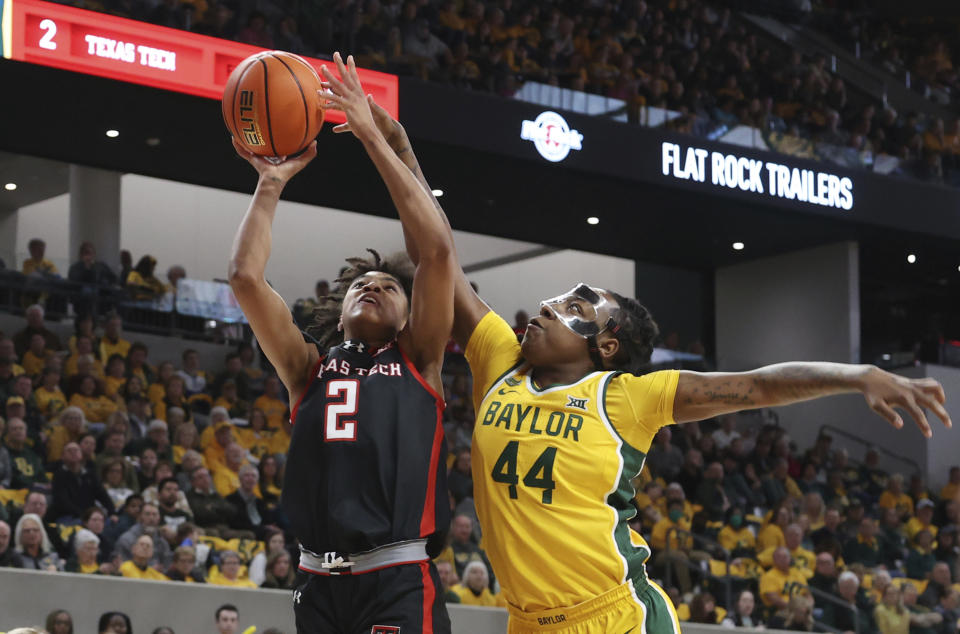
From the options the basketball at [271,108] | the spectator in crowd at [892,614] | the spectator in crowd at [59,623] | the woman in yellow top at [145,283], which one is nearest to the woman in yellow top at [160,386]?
the woman in yellow top at [145,283]

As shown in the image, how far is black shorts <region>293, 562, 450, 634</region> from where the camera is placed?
12.4ft

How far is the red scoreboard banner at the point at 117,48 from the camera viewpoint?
11430 millimetres

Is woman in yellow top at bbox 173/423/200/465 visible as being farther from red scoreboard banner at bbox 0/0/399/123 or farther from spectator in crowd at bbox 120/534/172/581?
red scoreboard banner at bbox 0/0/399/123

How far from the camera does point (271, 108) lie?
166 inches

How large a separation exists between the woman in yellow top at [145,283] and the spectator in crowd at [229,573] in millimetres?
5509

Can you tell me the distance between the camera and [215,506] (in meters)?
10.4

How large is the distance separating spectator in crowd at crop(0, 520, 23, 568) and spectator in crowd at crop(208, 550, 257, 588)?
1.42m

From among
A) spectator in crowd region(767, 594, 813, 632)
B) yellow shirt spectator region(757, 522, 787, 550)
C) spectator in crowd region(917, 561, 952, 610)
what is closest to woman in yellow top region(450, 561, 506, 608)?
spectator in crowd region(767, 594, 813, 632)

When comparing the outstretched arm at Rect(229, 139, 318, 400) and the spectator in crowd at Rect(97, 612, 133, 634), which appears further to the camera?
the spectator in crowd at Rect(97, 612, 133, 634)

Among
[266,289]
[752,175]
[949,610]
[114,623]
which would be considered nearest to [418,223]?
[266,289]

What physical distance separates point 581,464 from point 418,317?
0.72 meters

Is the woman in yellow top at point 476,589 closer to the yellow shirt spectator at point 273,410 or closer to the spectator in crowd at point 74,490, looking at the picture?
the spectator in crowd at point 74,490

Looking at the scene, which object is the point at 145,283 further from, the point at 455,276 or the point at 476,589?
the point at 455,276

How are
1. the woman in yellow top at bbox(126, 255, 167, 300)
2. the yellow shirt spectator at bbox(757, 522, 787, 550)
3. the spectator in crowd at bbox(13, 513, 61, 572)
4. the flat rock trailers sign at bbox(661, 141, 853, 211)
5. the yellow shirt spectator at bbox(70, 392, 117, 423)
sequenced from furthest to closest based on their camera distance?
1. the flat rock trailers sign at bbox(661, 141, 853, 211)
2. the woman in yellow top at bbox(126, 255, 167, 300)
3. the yellow shirt spectator at bbox(757, 522, 787, 550)
4. the yellow shirt spectator at bbox(70, 392, 117, 423)
5. the spectator in crowd at bbox(13, 513, 61, 572)
